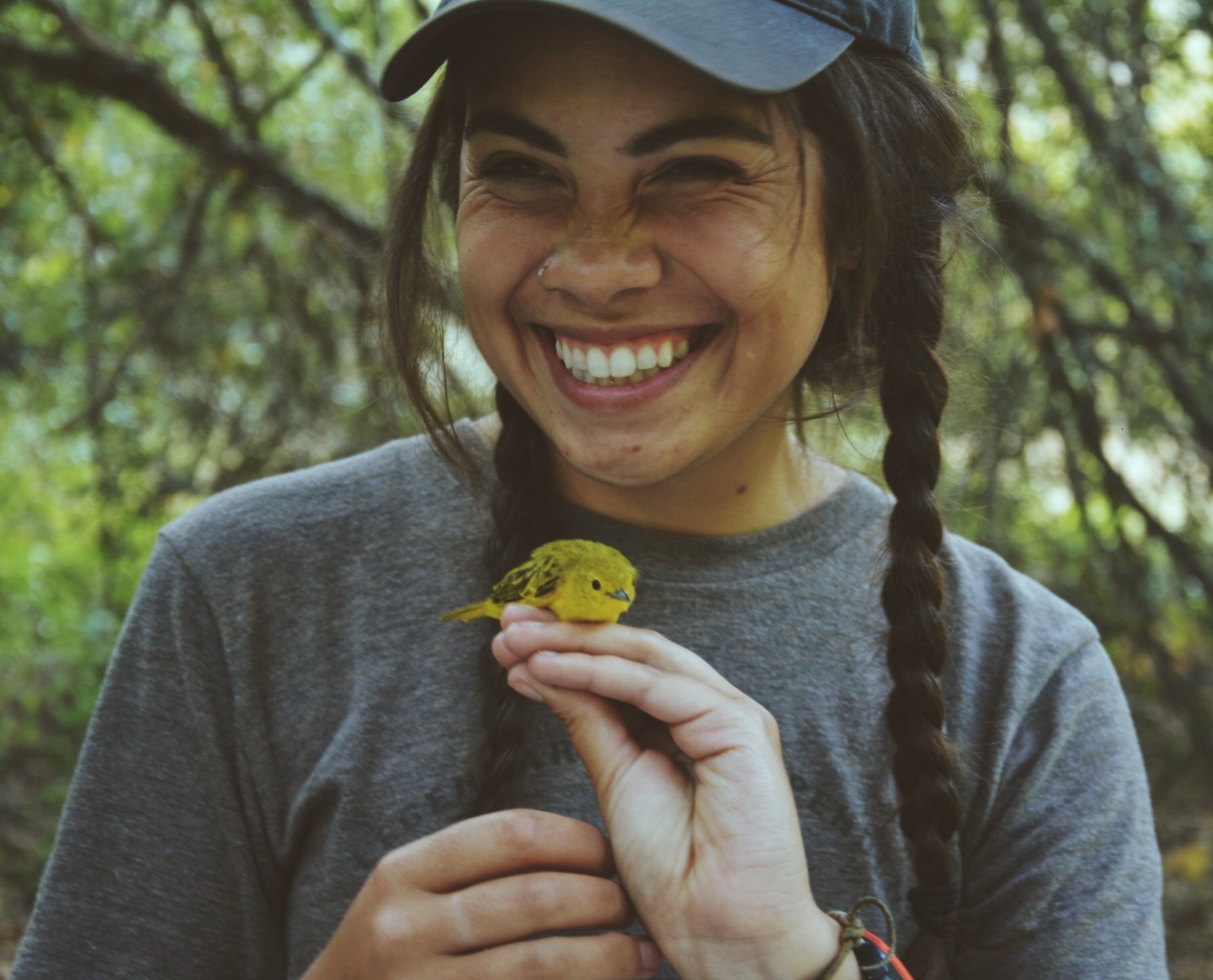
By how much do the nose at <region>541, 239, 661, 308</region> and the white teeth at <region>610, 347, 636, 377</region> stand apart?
8 cm

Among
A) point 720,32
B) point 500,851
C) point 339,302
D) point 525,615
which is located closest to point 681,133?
point 720,32

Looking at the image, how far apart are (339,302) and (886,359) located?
3.09 m

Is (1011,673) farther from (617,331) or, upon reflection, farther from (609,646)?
(617,331)

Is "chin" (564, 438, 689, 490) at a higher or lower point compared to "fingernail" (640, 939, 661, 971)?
higher

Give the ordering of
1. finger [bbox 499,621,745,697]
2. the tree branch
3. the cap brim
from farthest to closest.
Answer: the tree branch, finger [bbox 499,621,745,697], the cap brim

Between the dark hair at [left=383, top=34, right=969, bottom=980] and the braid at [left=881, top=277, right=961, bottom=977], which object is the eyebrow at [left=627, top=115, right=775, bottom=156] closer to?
the dark hair at [left=383, top=34, right=969, bottom=980]

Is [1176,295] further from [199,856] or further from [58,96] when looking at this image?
[58,96]

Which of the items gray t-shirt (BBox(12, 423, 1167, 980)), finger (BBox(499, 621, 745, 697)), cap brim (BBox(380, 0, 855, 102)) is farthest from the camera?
gray t-shirt (BBox(12, 423, 1167, 980))

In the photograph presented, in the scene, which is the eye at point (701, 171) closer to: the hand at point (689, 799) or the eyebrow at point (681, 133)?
Result: the eyebrow at point (681, 133)

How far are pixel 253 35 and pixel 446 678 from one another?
3.83 m

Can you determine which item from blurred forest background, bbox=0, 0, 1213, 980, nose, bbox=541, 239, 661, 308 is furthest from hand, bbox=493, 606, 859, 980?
blurred forest background, bbox=0, 0, 1213, 980

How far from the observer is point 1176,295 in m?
3.49

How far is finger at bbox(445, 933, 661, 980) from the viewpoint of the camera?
51.4 inches

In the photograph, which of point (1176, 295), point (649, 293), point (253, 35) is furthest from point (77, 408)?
point (1176, 295)
